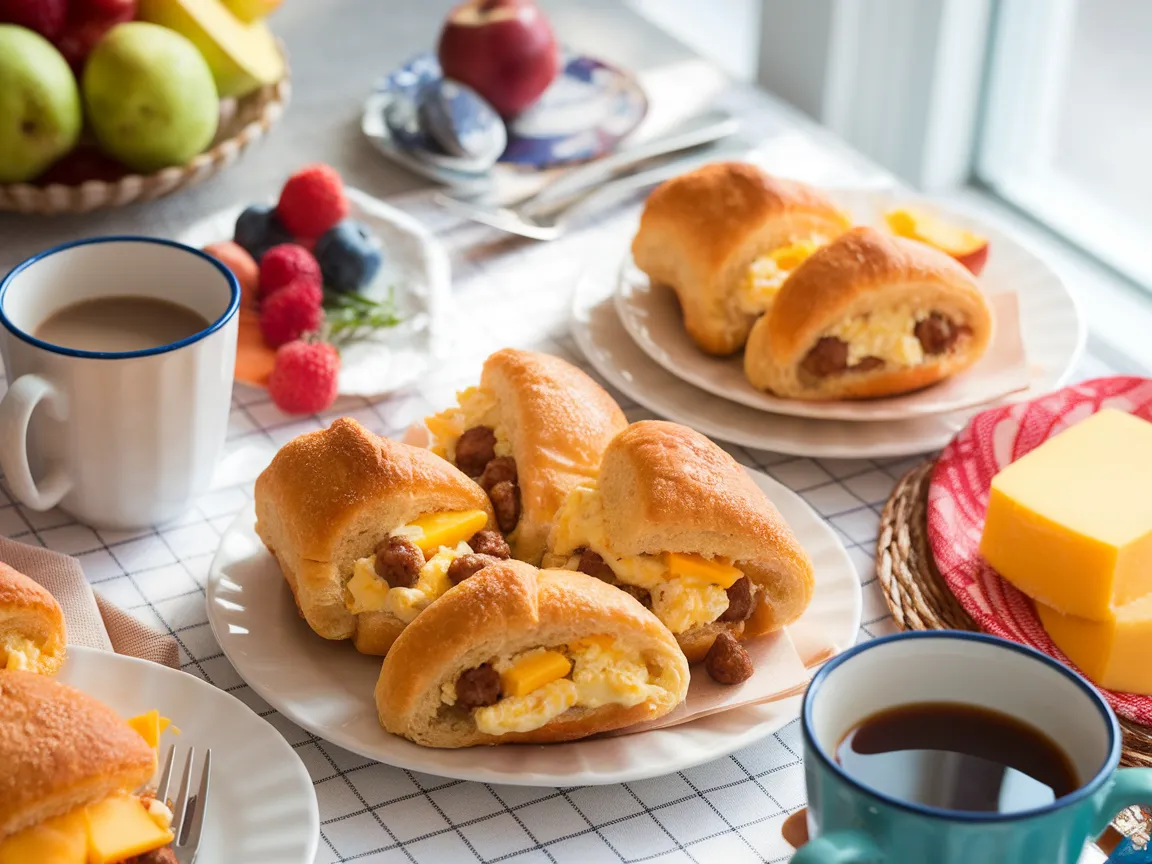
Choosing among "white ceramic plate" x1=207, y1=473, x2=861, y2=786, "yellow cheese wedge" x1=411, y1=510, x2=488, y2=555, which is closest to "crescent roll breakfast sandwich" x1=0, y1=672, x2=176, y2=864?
"white ceramic plate" x1=207, y1=473, x2=861, y2=786

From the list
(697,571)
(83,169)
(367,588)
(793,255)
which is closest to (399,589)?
(367,588)

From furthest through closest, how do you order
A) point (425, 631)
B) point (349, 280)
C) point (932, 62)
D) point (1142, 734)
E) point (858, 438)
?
point (932, 62), point (349, 280), point (858, 438), point (1142, 734), point (425, 631)

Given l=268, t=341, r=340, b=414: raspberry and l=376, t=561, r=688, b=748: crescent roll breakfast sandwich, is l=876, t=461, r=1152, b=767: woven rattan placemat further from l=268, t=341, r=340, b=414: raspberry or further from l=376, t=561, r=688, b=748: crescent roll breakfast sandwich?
l=268, t=341, r=340, b=414: raspberry

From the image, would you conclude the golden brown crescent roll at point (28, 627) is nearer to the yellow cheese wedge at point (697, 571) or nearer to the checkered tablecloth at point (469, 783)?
the checkered tablecloth at point (469, 783)

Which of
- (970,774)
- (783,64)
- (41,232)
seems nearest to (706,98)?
(783,64)

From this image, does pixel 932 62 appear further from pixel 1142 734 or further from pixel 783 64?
pixel 1142 734

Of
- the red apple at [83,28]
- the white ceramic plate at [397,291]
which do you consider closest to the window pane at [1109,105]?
the white ceramic plate at [397,291]

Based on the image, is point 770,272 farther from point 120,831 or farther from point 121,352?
point 120,831
